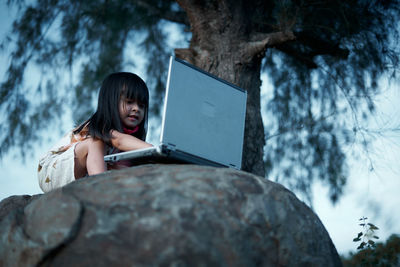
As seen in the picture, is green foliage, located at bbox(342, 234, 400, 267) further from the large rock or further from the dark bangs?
the dark bangs

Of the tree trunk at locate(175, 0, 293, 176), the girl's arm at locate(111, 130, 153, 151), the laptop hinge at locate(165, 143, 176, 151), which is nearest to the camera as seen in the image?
the laptop hinge at locate(165, 143, 176, 151)

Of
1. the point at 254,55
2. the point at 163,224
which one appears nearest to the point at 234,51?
the point at 254,55

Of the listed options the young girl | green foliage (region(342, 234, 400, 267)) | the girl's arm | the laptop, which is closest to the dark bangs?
the young girl

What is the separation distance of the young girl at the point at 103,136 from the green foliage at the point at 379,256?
172cm

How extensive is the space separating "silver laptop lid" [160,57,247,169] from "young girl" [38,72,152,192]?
0.76 ft

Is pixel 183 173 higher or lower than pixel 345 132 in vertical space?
lower

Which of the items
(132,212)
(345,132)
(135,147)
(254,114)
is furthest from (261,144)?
(132,212)

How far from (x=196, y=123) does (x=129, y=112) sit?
1.95ft

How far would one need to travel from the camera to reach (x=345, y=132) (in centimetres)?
367

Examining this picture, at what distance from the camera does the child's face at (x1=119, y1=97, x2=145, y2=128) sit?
2186 mm

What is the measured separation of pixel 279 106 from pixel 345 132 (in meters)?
0.79

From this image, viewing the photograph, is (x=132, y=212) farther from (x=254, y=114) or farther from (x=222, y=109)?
(x=254, y=114)

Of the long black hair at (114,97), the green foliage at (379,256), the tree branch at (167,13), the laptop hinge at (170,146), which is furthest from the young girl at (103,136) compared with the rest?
the tree branch at (167,13)

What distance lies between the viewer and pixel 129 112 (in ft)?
7.21
